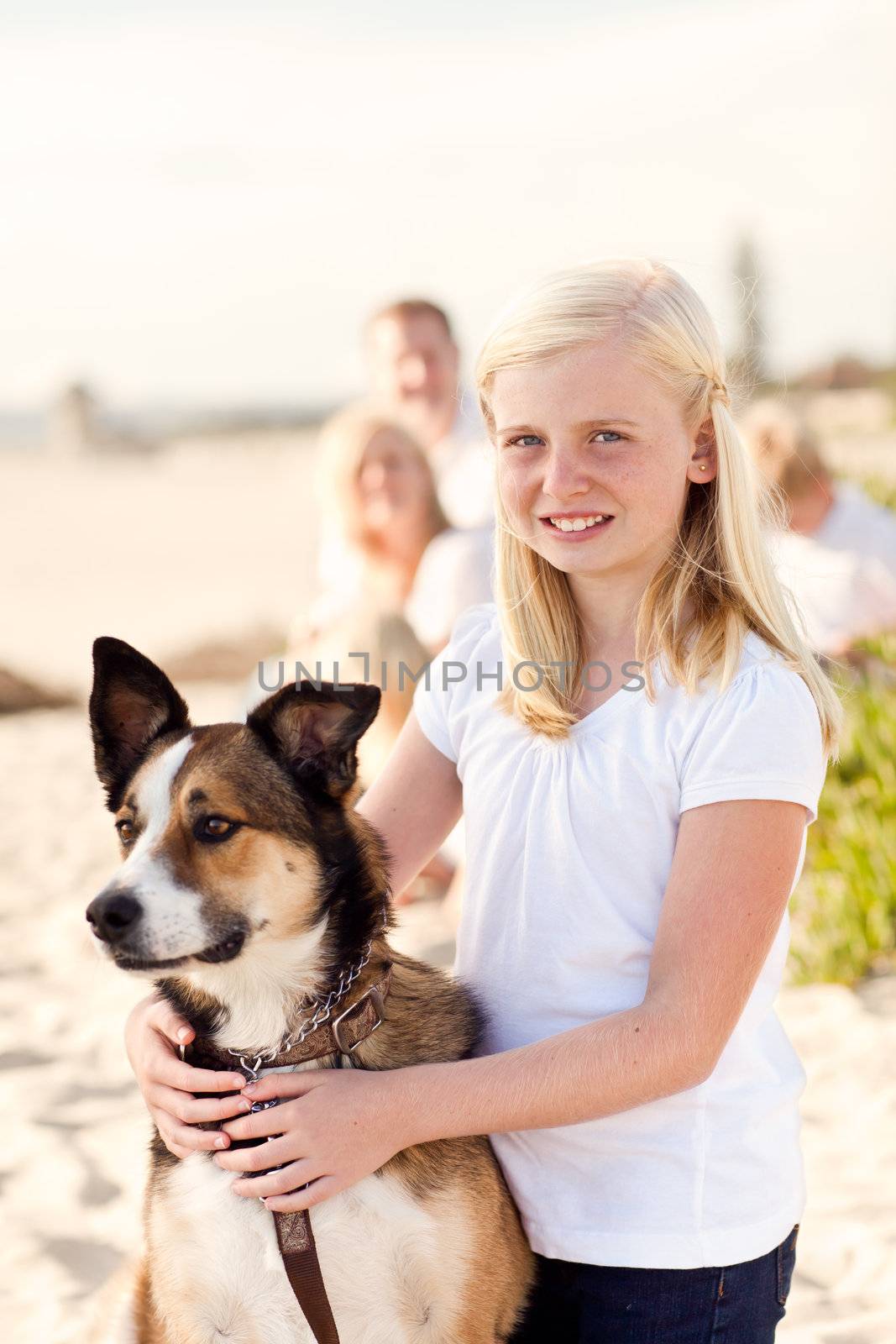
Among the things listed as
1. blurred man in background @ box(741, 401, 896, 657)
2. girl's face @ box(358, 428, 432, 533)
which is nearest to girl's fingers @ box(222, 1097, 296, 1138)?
girl's face @ box(358, 428, 432, 533)

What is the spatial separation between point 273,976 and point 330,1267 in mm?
472

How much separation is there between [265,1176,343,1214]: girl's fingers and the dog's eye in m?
0.58

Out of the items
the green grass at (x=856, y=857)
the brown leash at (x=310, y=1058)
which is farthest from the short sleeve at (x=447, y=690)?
the green grass at (x=856, y=857)

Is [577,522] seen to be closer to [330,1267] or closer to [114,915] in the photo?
[114,915]

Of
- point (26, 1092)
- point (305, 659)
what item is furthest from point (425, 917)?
point (26, 1092)

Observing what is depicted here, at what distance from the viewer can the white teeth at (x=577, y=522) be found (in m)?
2.08

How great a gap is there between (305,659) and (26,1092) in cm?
223

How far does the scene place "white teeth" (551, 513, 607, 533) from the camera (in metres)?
2.08

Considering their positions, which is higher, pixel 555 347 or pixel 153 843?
pixel 555 347

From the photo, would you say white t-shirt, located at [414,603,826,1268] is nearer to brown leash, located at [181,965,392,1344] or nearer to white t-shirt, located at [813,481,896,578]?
brown leash, located at [181,965,392,1344]

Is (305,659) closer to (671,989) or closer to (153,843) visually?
(153,843)

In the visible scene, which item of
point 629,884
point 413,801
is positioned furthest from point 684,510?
point 413,801

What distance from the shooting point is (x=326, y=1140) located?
73.1 inches

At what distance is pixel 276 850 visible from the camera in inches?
83.7
